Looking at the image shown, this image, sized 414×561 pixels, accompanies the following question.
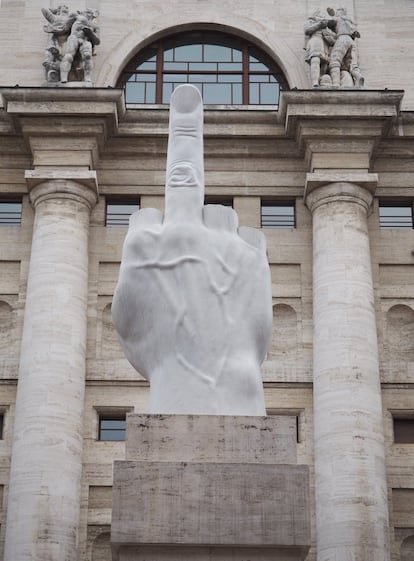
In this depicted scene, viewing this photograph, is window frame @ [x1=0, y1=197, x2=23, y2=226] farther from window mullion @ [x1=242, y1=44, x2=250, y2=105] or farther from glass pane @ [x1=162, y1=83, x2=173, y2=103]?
window mullion @ [x1=242, y1=44, x2=250, y2=105]

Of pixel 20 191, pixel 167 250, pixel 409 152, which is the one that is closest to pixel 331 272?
→ pixel 409 152

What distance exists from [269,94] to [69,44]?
5876mm

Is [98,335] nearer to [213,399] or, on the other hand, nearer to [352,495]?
[352,495]

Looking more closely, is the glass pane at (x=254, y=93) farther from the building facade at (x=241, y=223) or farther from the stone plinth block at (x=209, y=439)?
the stone plinth block at (x=209, y=439)

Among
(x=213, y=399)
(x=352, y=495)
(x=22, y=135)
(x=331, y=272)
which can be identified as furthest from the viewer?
(x=22, y=135)

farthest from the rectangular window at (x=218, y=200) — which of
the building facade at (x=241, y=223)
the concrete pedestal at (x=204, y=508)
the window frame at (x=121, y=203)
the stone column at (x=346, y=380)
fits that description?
the concrete pedestal at (x=204, y=508)

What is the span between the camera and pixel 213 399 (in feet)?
39.2

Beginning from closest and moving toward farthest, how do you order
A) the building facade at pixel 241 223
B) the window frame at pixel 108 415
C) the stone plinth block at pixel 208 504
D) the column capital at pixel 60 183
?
the stone plinth block at pixel 208 504
the building facade at pixel 241 223
the window frame at pixel 108 415
the column capital at pixel 60 183

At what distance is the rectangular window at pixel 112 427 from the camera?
95.1ft

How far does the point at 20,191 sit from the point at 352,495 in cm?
1209

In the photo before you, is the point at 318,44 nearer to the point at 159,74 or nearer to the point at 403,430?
the point at 159,74

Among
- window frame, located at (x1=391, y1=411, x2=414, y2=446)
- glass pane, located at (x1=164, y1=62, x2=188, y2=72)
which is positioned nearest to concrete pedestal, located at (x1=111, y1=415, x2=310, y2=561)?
window frame, located at (x1=391, y1=411, x2=414, y2=446)

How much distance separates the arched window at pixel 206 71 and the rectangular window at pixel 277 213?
130 inches

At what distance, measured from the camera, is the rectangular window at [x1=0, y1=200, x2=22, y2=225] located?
31.8 m
